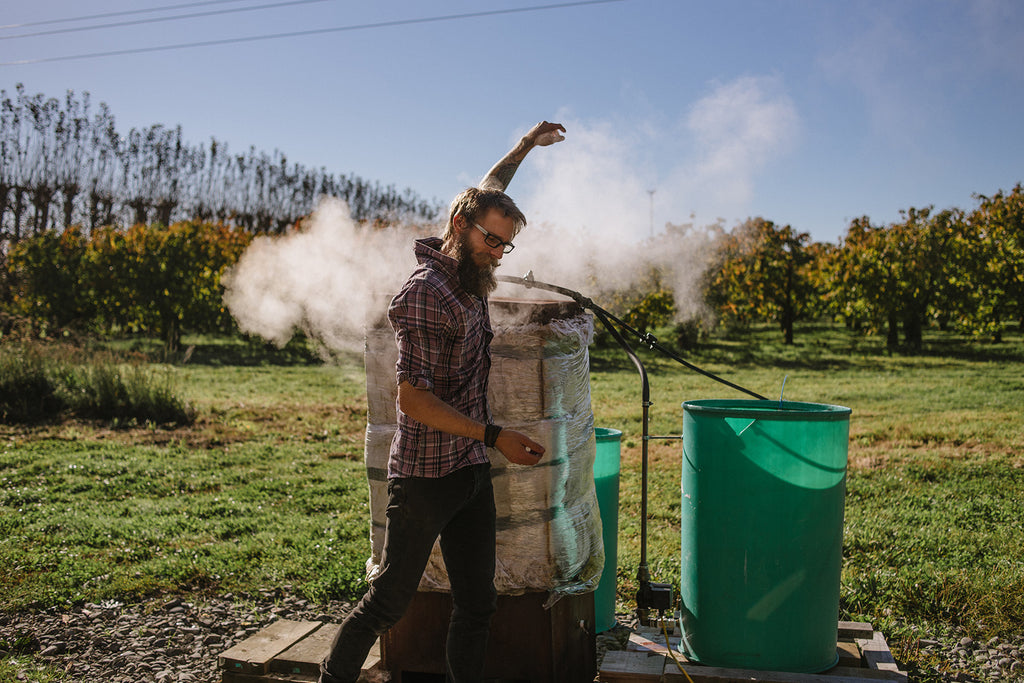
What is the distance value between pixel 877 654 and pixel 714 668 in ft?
2.40

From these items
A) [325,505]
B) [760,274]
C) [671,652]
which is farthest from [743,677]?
[760,274]

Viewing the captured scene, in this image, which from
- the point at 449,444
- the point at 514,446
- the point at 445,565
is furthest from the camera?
the point at 445,565

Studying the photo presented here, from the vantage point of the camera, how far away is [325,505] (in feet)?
19.4

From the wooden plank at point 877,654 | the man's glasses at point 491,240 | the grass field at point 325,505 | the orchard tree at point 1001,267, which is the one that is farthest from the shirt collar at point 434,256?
the orchard tree at point 1001,267

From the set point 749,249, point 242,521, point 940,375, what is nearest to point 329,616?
point 242,521

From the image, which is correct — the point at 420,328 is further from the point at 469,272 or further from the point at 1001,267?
the point at 1001,267

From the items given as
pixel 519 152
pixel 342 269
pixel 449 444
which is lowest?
pixel 449 444

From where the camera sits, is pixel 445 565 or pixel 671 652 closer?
pixel 445 565

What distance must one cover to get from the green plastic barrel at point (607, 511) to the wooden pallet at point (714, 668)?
352 millimetres

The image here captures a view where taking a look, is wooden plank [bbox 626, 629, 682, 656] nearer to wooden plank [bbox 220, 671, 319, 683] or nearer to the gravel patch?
the gravel patch

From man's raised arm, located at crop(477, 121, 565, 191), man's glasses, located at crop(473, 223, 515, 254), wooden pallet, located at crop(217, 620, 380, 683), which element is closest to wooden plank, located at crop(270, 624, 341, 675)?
wooden pallet, located at crop(217, 620, 380, 683)

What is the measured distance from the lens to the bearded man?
2.12 metres

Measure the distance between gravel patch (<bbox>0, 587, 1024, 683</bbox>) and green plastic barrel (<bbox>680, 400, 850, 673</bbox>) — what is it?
2.67 feet

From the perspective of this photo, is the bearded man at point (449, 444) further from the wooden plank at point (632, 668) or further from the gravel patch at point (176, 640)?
the gravel patch at point (176, 640)
